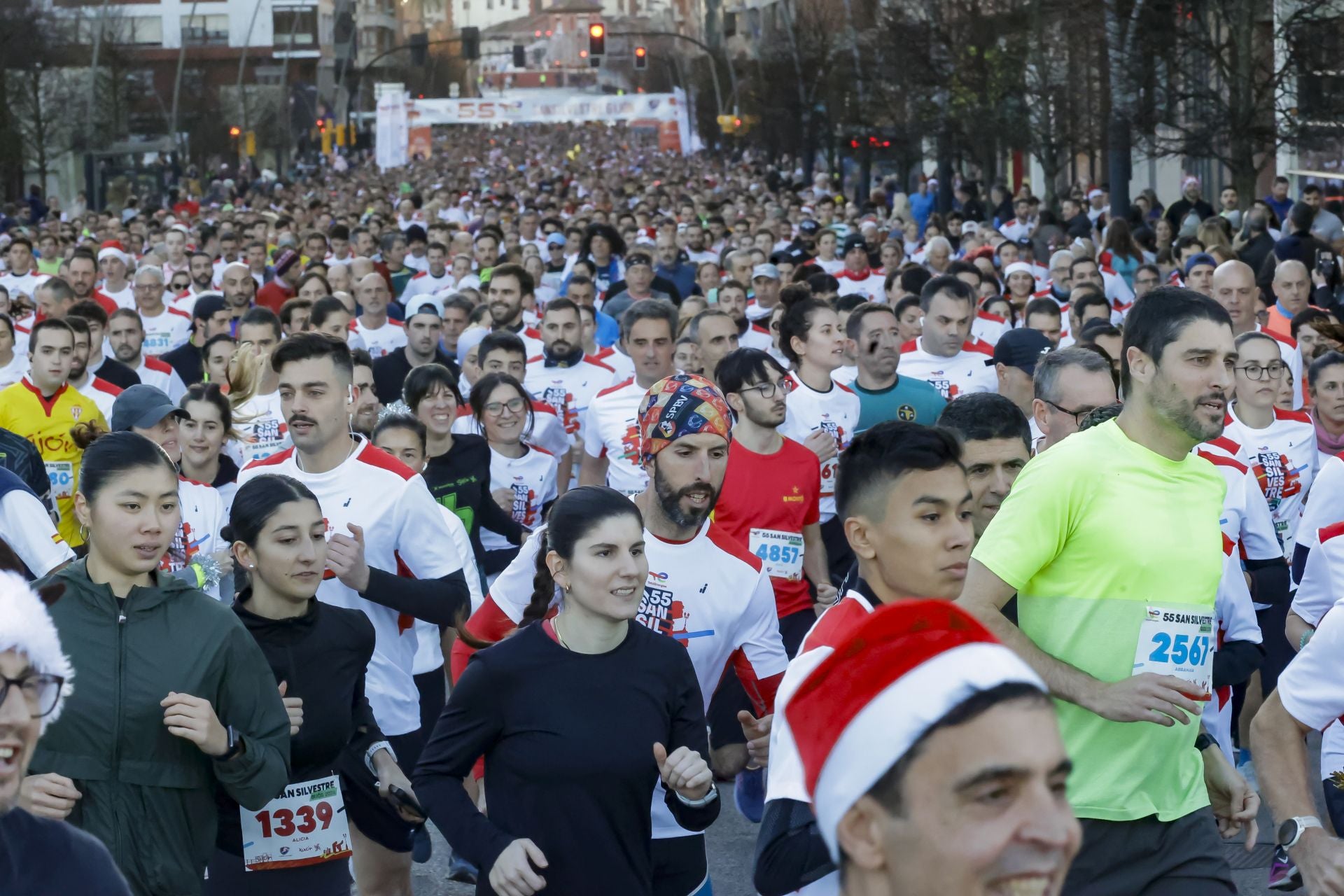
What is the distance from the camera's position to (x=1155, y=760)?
4105 millimetres

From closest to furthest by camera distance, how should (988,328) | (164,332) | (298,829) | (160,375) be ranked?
1. (298,829)
2. (160,375)
3. (988,328)
4. (164,332)

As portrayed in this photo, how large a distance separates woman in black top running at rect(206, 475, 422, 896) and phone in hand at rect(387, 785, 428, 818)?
2cm

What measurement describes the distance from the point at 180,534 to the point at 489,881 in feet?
10.9

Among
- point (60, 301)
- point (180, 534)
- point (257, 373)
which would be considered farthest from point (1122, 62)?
point (180, 534)

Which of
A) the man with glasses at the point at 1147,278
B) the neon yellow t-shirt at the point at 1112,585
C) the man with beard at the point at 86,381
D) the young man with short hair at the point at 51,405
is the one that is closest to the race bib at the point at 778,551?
the neon yellow t-shirt at the point at 1112,585

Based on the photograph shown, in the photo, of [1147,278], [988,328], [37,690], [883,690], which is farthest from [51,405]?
[1147,278]

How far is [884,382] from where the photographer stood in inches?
366

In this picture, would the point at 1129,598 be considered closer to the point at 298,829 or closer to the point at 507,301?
the point at 298,829

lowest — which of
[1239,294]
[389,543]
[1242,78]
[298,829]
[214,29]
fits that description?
[298,829]

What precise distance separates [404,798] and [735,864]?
2.09 meters

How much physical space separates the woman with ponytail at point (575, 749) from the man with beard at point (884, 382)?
4849 millimetres

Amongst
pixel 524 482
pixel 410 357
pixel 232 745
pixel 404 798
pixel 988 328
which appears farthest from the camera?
pixel 988 328

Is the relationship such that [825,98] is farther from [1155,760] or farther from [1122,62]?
[1155,760]

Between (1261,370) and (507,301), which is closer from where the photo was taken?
(1261,370)
